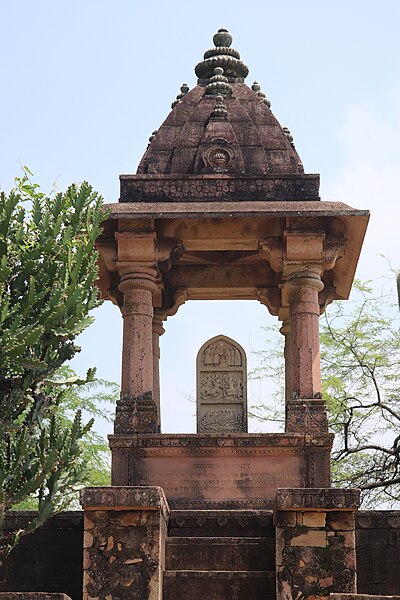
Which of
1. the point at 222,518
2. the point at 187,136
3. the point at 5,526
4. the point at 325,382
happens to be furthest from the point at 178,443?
the point at 325,382

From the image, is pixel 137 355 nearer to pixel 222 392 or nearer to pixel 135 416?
pixel 135 416

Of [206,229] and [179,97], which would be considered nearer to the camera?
[206,229]

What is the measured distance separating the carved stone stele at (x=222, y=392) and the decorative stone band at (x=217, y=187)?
1.44m

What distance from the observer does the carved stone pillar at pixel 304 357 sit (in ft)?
35.5

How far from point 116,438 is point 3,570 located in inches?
82.0

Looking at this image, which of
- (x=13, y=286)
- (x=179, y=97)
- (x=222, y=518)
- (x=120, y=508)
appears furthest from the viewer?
(x=179, y=97)

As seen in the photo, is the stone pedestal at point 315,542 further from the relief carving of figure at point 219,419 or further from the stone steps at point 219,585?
the relief carving of figure at point 219,419

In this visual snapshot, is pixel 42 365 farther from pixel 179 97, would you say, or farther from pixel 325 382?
pixel 325 382

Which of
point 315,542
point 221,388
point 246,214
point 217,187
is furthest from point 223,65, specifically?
point 315,542

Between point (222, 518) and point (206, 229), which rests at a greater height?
point (206, 229)

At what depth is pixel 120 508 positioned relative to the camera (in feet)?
26.2

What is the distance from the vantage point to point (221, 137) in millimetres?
12055

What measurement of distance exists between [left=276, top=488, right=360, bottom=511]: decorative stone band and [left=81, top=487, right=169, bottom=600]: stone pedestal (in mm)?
856

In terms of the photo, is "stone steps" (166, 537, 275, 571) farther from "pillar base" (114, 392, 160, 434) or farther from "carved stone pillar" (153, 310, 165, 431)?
"carved stone pillar" (153, 310, 165, 431)
